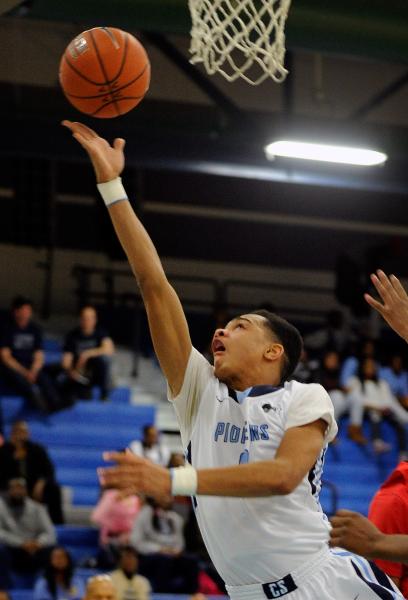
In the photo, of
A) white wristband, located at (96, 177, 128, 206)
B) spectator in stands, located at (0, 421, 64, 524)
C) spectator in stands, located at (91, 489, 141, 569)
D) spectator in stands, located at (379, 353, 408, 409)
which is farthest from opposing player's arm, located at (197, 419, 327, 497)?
spectator in stands, located at (379, 353, 408, 409)

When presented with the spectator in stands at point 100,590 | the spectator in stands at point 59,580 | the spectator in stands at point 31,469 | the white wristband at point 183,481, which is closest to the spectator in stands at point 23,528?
the spectator in stands at point 31,469

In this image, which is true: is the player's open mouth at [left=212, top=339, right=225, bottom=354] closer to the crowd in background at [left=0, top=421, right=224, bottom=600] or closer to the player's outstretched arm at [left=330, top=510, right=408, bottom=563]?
the player's outstretched arm at [left=330, top=510, right=408, bottom=563]

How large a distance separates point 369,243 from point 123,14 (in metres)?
13.0

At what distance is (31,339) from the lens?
14.5 meters

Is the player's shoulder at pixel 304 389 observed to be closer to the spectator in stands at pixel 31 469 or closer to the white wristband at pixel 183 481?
the white wristband at pixel 183 481

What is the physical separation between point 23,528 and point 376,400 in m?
6.21

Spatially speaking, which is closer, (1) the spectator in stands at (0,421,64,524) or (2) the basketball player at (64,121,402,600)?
(2) the basketball player at (64,121,402,600)

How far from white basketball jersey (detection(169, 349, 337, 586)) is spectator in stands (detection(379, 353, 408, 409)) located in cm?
1280

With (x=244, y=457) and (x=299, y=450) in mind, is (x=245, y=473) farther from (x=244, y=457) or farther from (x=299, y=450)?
(x=244, y=457)

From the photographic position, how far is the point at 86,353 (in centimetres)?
1474

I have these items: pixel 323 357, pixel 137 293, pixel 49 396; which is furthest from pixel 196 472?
pixel 137 293

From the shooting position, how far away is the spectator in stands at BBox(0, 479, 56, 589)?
1130 centimetres

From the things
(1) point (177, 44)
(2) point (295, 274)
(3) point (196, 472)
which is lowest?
(3) point (196, 472)

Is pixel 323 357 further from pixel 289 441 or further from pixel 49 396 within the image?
pixel 289 441
